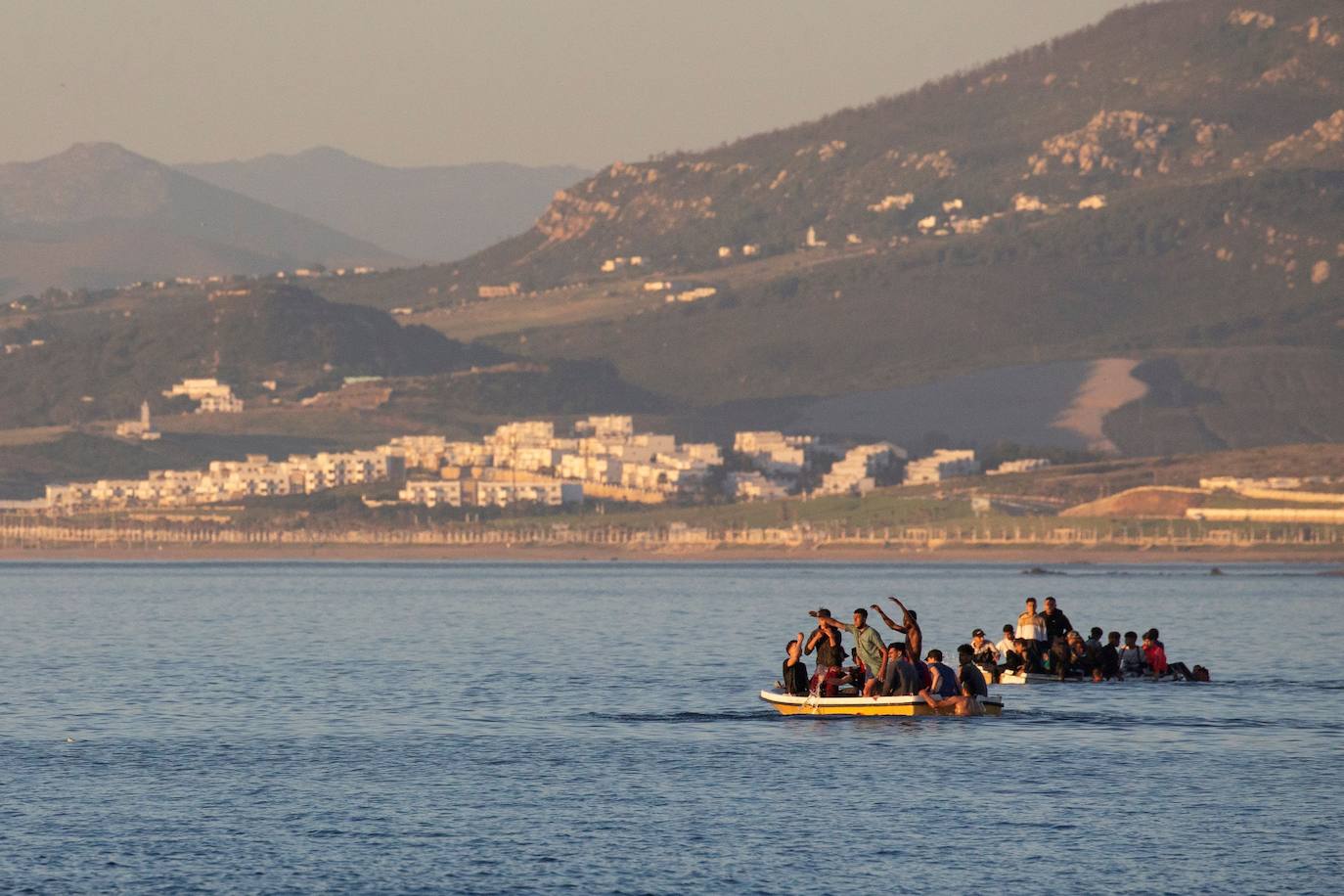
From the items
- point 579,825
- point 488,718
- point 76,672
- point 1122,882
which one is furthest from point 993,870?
point 76,672

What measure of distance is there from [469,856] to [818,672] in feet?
78.5

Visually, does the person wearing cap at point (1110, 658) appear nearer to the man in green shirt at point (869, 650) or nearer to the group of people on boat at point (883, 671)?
the group of people on boat at point (883, 671)

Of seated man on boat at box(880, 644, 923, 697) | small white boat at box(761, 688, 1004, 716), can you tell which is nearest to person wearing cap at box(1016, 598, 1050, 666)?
small white boat at box(761, 688, 1004, 716)

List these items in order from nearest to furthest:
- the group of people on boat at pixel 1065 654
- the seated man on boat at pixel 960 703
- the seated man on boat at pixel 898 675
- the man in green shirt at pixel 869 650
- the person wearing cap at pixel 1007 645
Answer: the seated man on boat at pixel 898 675
the man in green shirt at pixel 869 650
the seated man on boat at pixel 960 703
the group of people on boat at pixel 1065 654
the person wearing cap at pixel 1007 645

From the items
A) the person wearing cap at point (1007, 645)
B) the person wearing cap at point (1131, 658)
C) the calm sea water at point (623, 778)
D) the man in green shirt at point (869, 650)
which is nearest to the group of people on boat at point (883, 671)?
the man in green shirt at point (869, 650)

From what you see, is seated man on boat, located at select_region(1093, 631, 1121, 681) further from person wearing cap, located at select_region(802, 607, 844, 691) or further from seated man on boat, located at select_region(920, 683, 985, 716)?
person wearing cap, located at select_region(802, 607, 844, 691)

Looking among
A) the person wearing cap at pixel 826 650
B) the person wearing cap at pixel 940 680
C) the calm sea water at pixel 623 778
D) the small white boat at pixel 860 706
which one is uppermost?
the person wearing cap at pixel 826 650

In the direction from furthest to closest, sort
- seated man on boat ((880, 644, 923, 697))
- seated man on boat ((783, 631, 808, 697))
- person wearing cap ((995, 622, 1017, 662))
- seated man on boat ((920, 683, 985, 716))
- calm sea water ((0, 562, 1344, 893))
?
person wearing cap ((995, 622, 1017, 662)) < seated man on boat ((783, 631, 808, 697)) < seated man on boat ((920, 683, 985, 716)) < seated man on boat ((880, 644, 923, 697)) < calm sea water ((0, 562, 1344, 893))

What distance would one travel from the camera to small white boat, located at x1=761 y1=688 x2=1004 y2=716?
2894 inches

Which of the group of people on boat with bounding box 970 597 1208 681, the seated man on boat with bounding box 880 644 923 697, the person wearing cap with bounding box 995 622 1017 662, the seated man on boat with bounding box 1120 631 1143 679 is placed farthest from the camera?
the seated man on boat with bounding box 1120 631 1143 679

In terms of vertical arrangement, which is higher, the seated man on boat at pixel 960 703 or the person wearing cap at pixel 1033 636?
the person wearing cap at pixel 1033 636

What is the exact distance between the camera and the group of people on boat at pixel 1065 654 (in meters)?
86.8

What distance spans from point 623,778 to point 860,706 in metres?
11.8

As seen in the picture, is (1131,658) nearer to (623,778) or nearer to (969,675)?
(969,675)
